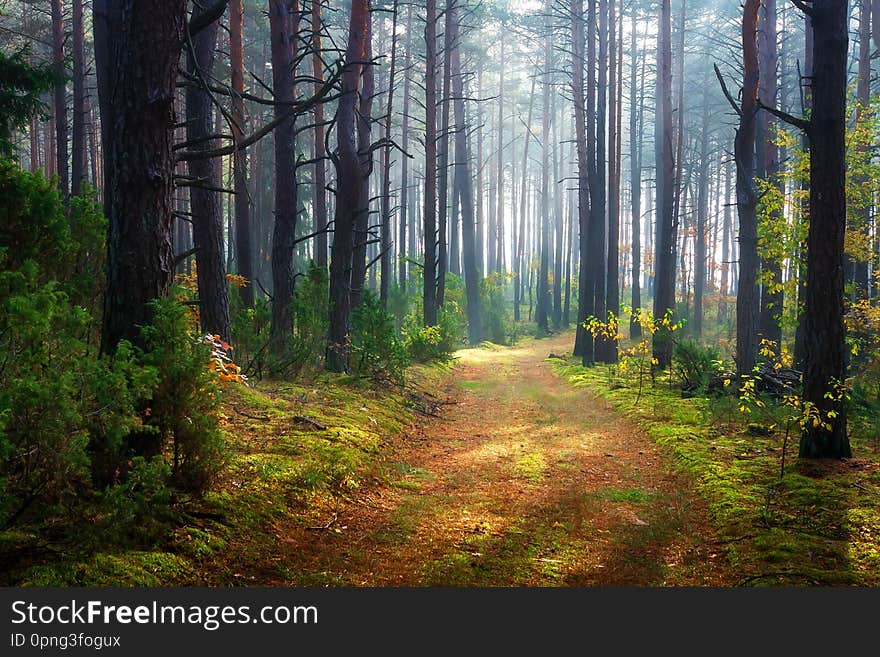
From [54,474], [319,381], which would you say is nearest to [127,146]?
[54,474]

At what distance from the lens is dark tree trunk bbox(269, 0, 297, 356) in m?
11.3

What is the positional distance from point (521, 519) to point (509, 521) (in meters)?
0.14

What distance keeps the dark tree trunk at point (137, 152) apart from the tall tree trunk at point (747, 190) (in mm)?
9489

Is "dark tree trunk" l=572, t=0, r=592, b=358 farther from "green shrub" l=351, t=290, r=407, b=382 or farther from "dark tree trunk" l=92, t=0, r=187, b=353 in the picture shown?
"dark tree trunk" l=92, t=0, r=187, b=353

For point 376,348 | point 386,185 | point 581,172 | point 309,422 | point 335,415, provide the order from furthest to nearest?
point 581,172 → point 386,185 → point 376,348 → point 335,415 → point 309,422

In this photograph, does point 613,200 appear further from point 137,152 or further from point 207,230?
point 137,152

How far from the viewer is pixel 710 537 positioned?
4.95 meters

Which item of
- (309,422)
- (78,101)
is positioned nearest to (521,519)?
(309,422)

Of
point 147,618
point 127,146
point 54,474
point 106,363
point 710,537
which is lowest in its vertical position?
point 710,537

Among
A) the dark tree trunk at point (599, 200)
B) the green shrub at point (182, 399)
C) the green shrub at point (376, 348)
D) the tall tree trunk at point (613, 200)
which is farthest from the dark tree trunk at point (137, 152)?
the tall tree trunk at point (613, 200)

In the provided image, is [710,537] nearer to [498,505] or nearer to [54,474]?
[498,505]

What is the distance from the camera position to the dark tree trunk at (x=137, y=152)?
4.34 metres

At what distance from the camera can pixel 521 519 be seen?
5.34 m

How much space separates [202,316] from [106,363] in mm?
5611
